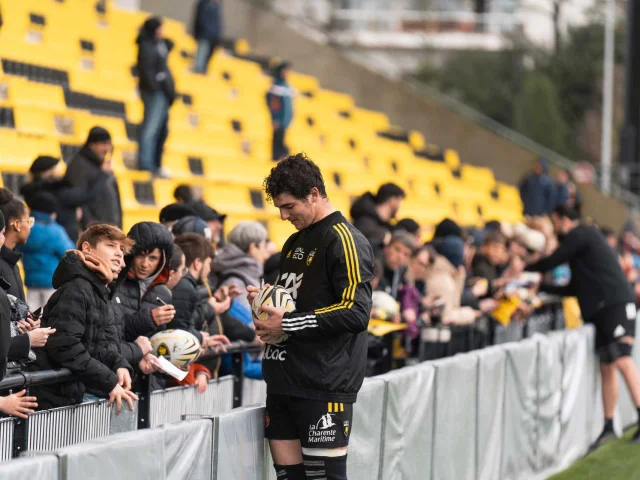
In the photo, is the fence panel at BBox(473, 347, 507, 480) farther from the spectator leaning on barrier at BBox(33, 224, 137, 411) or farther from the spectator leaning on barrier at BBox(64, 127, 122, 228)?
the spectator leaning on barrier at BBox(64, 127, 122, 228)

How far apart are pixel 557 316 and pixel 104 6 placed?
30.6ft

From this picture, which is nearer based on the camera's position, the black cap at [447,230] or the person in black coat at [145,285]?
the person in black coat at [145,285]

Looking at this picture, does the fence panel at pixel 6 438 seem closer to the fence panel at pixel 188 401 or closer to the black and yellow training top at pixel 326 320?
the fence panel at pixel 188 401

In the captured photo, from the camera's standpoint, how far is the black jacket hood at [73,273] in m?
5.15

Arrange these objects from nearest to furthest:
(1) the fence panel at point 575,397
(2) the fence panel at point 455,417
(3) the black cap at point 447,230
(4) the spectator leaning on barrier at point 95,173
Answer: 1. (2) the fence panel at point 455,417
2. (4) the spectator leaning on barrier at point 95,173
3. (1) the fence panel at point 575,397
4. (3) the black cap at point 447,230

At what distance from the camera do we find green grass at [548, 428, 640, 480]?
9.20 meters

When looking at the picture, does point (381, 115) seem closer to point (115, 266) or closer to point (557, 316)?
point (557, 316)

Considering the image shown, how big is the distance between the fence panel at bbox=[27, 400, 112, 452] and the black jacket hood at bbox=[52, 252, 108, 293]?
483mm

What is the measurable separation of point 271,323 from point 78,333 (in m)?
0.76

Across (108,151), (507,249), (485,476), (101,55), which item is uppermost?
(101,55)

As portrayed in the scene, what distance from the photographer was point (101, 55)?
16.9 metres

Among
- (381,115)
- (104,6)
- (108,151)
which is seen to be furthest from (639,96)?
(108,151)

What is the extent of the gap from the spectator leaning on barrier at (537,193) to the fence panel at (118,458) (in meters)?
17.0

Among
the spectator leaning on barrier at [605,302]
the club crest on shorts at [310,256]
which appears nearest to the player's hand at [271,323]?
the club crest on shorts at [310,256]
